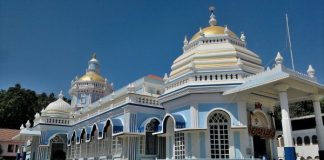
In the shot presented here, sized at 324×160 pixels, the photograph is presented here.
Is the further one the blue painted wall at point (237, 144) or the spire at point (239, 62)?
the spire at point (239, 62)

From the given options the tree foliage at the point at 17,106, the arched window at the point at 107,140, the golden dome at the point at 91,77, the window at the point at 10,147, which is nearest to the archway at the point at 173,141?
the arched window at the point at 107,140

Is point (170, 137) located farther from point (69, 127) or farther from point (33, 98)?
point (33, 98)

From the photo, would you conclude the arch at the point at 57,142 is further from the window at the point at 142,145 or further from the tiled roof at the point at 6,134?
the tiled roof at the point at 6,134

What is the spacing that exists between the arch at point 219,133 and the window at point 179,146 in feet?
5.94

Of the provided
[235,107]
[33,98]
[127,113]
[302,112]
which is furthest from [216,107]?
[33,98]

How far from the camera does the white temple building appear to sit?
1577cm

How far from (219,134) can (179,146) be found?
2.58 m

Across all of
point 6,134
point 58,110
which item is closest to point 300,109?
point 58,110

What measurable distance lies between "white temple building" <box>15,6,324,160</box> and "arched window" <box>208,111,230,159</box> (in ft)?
0.17

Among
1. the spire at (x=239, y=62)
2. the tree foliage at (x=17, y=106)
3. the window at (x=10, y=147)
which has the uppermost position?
the tree foliage at (x=17, y=106)

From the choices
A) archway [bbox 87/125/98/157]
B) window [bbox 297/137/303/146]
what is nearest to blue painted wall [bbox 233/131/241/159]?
archway [bbox 87/125/98/157]

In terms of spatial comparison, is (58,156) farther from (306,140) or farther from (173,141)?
(306,140)

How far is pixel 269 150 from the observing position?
1789 cm

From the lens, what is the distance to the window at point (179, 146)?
57.7 ft
